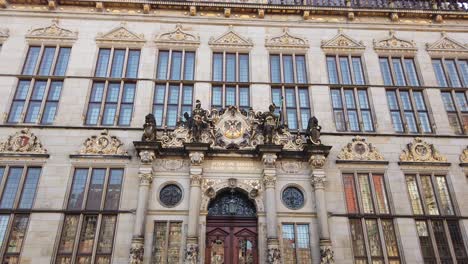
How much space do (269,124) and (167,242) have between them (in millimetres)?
5857

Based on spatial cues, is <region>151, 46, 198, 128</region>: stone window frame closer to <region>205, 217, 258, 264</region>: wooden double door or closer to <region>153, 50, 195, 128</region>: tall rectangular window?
<region>153, 50, 195, 128</region>: tall rectangular window

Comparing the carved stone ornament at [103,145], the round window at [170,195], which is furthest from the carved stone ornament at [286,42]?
the carved stone ornament at [103,145]

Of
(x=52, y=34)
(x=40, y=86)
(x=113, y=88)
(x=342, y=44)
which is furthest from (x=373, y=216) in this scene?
(x=52, y=34)

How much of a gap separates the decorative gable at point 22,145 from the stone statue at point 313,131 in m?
10.3

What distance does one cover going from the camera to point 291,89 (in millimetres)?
17703

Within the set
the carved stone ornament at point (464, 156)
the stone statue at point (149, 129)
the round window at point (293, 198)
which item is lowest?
the round window at point (293, 198)

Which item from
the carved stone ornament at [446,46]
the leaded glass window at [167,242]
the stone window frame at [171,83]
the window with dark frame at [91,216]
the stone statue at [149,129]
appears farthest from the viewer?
the carved stone ornament at [446,46]

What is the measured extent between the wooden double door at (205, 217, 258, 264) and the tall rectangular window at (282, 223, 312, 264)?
3.63 ft

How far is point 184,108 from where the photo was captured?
668 inches

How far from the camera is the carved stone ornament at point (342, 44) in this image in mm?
18578

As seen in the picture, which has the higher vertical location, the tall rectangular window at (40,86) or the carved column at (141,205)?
the tall rectangular window at (40,86)

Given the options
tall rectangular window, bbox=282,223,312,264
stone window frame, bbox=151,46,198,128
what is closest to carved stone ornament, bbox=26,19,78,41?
stone window frame, bbox=151,46,198,128

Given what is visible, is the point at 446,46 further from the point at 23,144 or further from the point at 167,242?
the point at 23,144

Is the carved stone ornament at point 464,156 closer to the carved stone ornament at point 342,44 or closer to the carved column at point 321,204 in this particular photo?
the carved column at point 321,204
